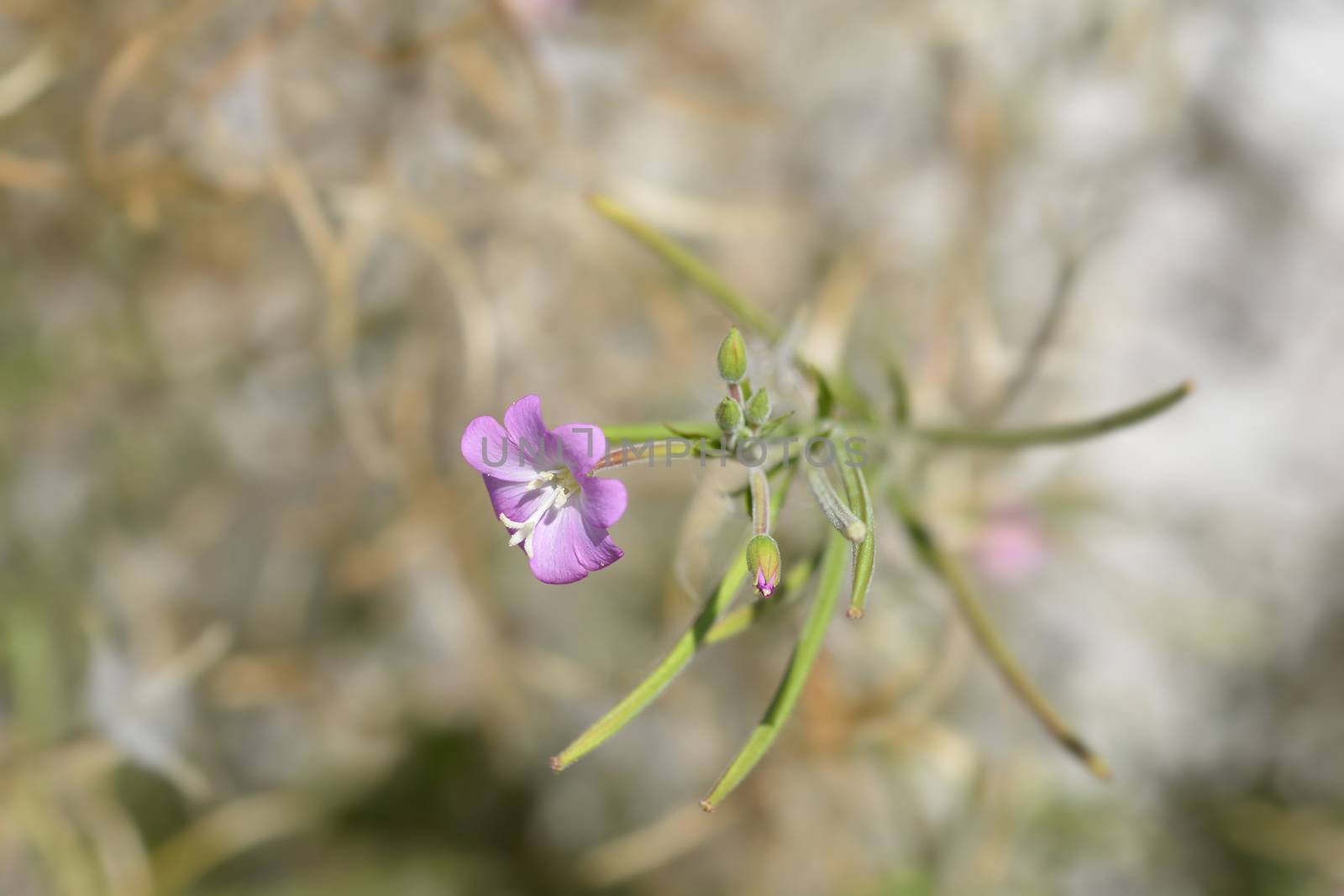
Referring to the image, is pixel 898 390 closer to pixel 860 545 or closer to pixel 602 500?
pixel 860 545

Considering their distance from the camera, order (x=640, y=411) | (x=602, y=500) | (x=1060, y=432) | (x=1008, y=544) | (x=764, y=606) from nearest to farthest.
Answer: (x=602, y=500)
(x=764, y=606)
(x=1060, y=432)
(x=1008, y=544)
(x=640, y=411)

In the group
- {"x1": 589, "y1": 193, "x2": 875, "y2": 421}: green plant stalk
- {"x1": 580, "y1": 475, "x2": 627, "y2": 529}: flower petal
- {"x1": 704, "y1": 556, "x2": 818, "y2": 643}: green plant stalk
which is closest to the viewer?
{"x1": 580, "y1": 475, "x2": 627, "y2": 529}: flower petal

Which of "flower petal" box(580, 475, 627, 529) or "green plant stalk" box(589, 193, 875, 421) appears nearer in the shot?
"flower petal" box(580, 475, 627, 529)

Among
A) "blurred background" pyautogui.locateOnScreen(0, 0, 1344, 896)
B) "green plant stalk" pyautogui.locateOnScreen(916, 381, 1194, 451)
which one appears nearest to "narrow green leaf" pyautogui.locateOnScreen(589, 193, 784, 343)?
"green plant stalk" pyautogui.locateOnScreen(916, 381, 1194, 451)

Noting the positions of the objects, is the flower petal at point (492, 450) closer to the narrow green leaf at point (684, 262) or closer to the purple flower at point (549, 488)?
the purple flower at point (549, 488)

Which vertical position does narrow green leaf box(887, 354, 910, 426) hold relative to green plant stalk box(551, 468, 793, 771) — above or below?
above

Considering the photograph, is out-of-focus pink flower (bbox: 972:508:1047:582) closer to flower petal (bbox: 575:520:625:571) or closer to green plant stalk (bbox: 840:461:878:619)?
green plant stalk (bbox: 840:461:878:619)

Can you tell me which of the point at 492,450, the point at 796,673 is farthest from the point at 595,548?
the point at 796,673

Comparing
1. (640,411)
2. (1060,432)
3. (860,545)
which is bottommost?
(1060,432)
